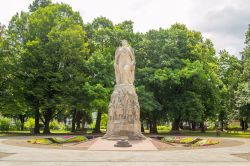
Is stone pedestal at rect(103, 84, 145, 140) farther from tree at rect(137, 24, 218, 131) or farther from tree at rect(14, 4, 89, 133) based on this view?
tree at rect(137, 24, 218, 131)

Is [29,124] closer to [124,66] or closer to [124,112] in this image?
[124,66]

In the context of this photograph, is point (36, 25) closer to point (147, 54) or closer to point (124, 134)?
point (147, 54)

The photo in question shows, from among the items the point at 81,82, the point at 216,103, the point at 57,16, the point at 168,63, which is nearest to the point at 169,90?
the point at 168,63

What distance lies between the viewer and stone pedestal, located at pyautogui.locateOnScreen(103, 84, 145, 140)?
1134 inches

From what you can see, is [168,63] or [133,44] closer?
[168,63]

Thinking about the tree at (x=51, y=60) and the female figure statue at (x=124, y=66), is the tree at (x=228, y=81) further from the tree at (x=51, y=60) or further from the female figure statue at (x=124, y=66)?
the female figure statue at (x=124, y=66)

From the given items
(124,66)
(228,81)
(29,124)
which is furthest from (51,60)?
(228,81)

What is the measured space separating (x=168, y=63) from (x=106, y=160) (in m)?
30.9

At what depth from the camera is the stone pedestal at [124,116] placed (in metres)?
28.8

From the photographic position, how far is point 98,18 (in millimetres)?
52500

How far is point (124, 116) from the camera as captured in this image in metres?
29.1

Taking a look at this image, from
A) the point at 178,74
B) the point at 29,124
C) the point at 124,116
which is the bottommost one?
the point at 29,124

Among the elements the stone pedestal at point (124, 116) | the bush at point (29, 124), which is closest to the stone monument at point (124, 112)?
the stone pedestal at point (124, 116)

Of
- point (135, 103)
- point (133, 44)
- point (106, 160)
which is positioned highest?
point (133, 44)
